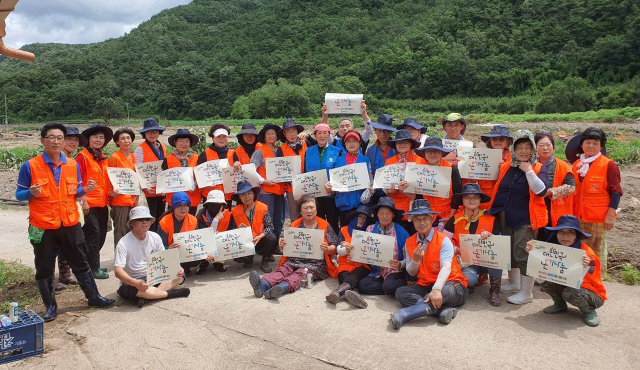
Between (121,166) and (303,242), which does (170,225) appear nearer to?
(121,166)

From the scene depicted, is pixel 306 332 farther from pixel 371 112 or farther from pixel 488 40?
pixel 488 40

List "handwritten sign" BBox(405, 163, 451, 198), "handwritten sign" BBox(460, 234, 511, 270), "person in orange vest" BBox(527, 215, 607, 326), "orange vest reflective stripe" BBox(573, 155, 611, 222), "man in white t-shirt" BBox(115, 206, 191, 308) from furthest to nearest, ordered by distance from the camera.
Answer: "handwritten sign" BBox(405, 163, 451, 198) < "orange vest reflective stripe" BBox(573, 155, 611, 222) < "man in white t-shirt" BBox(115, 206, 191, 308) < "handwritten sign" BBox(460, 234, 511, 270) < "person in orange vest" BBox(527, 215, 607, 326)

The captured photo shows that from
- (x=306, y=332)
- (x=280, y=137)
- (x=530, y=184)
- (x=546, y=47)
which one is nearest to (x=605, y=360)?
(x=530, y=184)

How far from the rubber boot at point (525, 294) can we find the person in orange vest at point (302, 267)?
219 cm

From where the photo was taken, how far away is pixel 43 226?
5414 mm

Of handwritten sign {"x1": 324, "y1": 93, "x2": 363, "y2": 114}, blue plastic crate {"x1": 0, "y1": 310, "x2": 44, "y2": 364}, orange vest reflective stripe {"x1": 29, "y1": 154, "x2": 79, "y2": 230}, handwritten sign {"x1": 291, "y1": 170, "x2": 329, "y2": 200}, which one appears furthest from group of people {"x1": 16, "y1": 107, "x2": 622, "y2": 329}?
blue plastic crate {"x1": 0, "y1": 310, "x2": 44, "y2": 364}

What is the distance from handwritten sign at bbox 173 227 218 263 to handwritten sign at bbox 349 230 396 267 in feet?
6.03

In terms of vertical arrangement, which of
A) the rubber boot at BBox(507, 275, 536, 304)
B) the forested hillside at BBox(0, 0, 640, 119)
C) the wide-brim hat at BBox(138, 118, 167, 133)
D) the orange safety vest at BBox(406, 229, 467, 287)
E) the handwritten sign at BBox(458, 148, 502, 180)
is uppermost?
the forested hillside at BBox(0, 0, 640, 119)

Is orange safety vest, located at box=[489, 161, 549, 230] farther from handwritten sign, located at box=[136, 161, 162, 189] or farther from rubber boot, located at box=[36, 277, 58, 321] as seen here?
rubber boot, located at box=[36, 277, 58, 321]

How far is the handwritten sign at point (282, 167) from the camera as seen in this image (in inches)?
294

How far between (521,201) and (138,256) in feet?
14.7

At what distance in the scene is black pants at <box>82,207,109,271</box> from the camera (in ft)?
22.1

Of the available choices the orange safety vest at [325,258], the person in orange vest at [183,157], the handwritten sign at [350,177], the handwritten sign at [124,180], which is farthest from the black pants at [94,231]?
the handwritten sign at [350,177]

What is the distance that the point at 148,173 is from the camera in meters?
7.45
